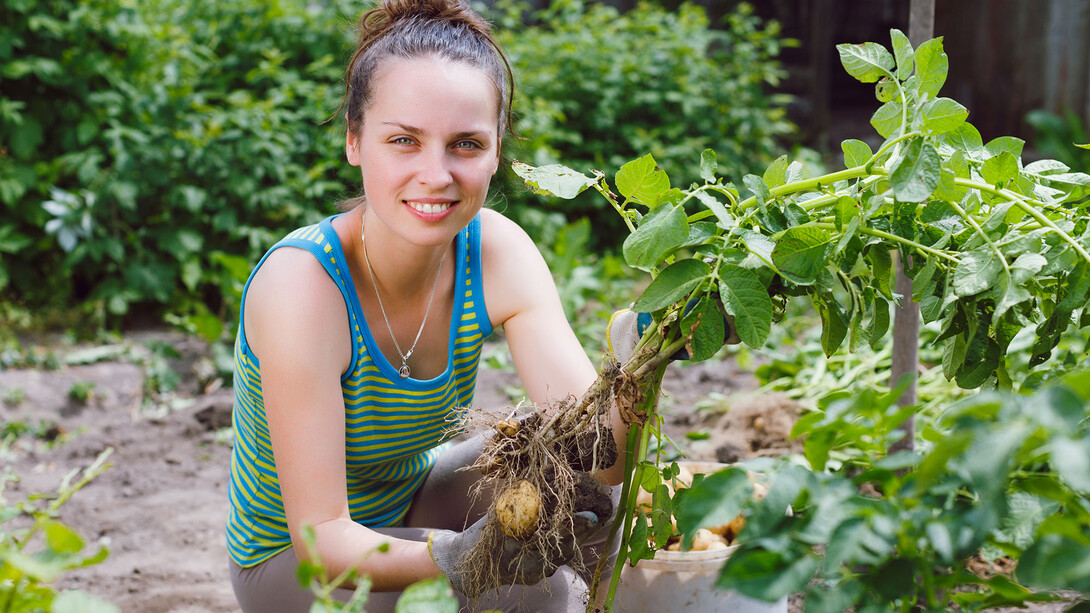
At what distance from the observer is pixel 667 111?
5.62 meters

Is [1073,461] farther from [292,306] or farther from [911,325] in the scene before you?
[911,325]

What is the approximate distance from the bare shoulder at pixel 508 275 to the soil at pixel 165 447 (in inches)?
25.2

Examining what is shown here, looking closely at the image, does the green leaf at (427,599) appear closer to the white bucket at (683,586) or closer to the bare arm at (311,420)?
the bare arm at (311,420)

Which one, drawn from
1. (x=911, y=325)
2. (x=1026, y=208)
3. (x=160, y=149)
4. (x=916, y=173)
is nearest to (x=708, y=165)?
(x=916, y=173)

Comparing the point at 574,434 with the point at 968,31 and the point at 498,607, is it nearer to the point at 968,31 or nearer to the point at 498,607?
the point at 498,607

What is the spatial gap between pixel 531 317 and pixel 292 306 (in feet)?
1.67

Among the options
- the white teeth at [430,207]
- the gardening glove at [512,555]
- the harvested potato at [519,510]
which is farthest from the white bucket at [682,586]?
the white teeth at [430,207]

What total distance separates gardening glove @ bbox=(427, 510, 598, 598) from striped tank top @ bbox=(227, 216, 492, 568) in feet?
0.93

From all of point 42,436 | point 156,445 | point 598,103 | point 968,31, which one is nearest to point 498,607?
point 156,445

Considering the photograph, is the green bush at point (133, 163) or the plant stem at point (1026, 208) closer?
the plant stem at point (1026, 208)

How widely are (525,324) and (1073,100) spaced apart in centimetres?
633

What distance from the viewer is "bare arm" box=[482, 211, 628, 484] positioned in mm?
1752

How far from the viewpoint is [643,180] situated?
117 cm

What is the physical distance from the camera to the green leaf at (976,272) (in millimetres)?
989
